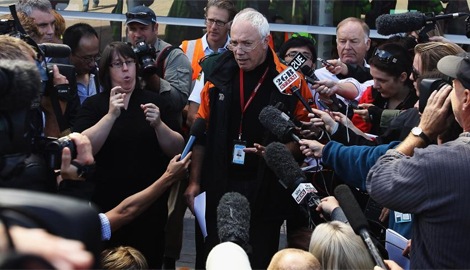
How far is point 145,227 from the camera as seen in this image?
16.3 ft

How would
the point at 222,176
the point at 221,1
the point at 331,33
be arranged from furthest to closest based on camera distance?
the point at 331,33 → the point at 221,1 → the point at 222,176

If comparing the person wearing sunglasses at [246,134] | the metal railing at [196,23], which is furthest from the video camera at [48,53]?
the metal railing at [196,23]

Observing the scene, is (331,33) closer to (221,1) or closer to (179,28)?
(179,28)

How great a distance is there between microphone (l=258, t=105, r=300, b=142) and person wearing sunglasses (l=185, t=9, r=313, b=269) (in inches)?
15.9

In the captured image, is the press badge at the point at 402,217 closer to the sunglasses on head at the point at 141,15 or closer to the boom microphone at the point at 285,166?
the boom microphone at the point at 285,166

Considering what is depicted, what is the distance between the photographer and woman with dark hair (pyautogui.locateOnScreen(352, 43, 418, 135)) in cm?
490

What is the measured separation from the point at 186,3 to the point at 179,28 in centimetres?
32

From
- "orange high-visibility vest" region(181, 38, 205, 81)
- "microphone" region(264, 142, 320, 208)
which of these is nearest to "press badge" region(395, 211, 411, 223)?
"microphone" region(264, 142, 320, 208)

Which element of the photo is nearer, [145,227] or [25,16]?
[145,227]

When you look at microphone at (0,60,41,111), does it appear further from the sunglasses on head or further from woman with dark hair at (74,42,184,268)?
the sunglasses on head

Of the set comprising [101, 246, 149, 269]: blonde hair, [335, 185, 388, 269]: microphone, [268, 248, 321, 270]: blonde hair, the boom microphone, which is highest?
[335, 185, 388, 269]: microphone

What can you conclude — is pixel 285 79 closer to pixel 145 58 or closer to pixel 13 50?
pixel 145 58

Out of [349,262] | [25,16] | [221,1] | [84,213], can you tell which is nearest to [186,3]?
[221,1]

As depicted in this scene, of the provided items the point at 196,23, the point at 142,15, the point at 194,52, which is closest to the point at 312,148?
the point at 142,15
